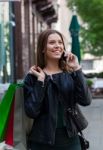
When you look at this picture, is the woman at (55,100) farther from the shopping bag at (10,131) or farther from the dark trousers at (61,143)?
the shopping bag at (10,131)

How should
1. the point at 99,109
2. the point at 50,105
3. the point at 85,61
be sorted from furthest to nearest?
the point at 85,61
the point at 99,109
the point at 50,105

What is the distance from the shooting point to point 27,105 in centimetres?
378

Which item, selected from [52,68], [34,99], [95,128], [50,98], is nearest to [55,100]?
[50,98]

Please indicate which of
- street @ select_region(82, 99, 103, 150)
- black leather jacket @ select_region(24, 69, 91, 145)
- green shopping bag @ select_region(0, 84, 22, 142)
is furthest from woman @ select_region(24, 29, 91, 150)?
→ street @ select_region(82, 99, 103, 150)

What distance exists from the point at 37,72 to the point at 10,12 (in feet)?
41.9

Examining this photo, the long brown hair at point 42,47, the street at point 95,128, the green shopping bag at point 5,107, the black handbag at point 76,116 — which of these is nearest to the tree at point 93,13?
the street at point 95,128

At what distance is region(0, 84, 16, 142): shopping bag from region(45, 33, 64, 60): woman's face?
346 mm

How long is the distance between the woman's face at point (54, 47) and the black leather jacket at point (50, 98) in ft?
0.48

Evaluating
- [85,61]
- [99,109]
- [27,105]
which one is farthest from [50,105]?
[85,61]

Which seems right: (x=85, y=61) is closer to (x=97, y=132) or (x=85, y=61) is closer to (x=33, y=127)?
(x=97, y=132)

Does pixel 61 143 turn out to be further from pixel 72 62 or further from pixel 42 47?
pixel 42 47

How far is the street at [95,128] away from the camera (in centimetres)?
885

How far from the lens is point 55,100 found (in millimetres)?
3775

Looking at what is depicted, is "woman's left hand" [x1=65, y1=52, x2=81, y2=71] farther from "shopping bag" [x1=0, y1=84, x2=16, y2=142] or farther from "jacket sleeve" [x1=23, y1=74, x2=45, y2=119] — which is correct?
"shopping bag" [x1=0, y1=84, x2=16, y2=142]
